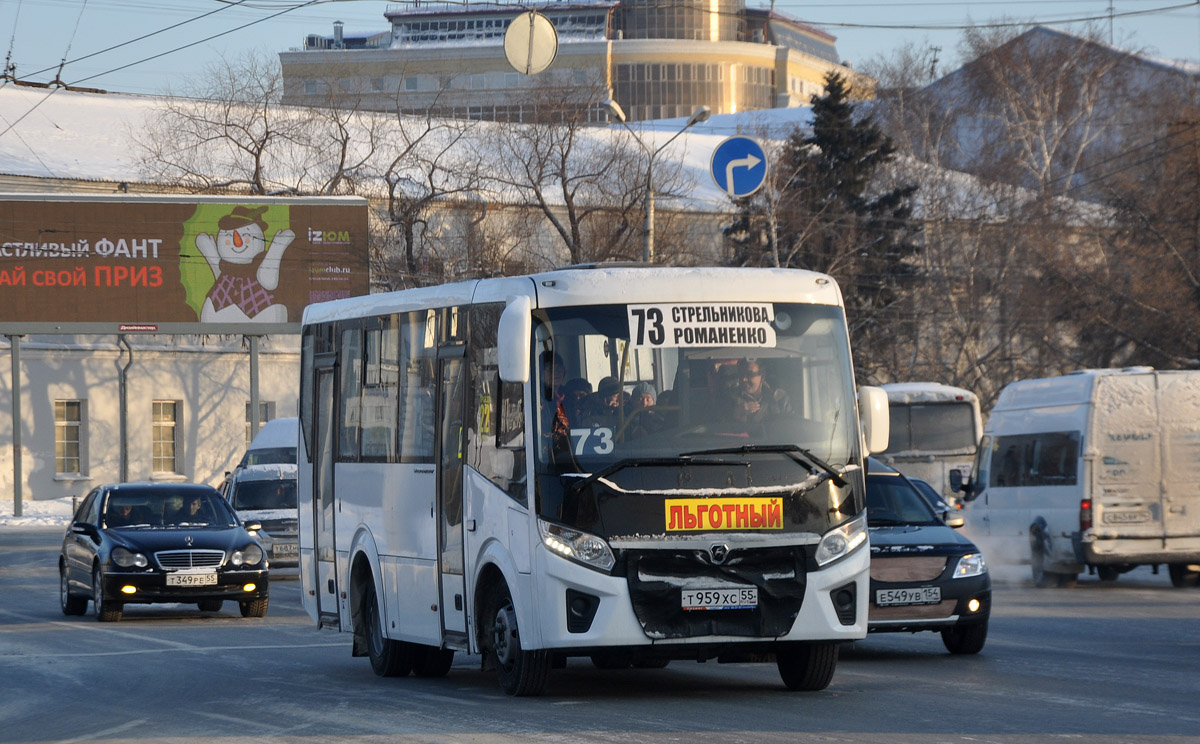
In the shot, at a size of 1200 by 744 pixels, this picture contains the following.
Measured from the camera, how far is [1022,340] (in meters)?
60.2

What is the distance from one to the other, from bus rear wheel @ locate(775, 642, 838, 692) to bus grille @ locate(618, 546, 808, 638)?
2.71ft

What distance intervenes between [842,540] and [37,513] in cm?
4482

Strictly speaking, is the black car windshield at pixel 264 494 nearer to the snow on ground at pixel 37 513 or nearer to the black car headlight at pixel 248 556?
the black car headlight at pixel 248 556

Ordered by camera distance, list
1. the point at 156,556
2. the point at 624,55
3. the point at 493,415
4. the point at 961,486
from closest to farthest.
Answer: the point at 493,415 → the point at 156,556 → the point at 961,486 → the point at 624,55

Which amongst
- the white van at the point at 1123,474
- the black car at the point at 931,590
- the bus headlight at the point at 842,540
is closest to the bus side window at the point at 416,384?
the bus headlight at the point at 842,540

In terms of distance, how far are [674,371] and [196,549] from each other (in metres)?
10.4

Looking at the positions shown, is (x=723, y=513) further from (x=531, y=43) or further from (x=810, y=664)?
(x=531, y=43)

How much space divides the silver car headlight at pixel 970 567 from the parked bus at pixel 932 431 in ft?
74.0

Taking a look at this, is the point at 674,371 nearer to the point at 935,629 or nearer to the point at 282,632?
the point at 935,629

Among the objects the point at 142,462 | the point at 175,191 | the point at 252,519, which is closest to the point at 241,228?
the point at 175,191

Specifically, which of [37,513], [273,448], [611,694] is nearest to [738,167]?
[273,448]

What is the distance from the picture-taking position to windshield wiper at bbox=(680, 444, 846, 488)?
10.8 meters

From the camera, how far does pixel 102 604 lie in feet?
64.4

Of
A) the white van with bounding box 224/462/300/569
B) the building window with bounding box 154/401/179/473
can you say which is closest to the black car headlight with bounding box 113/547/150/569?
the white van with bounding box 224/462/300/569
